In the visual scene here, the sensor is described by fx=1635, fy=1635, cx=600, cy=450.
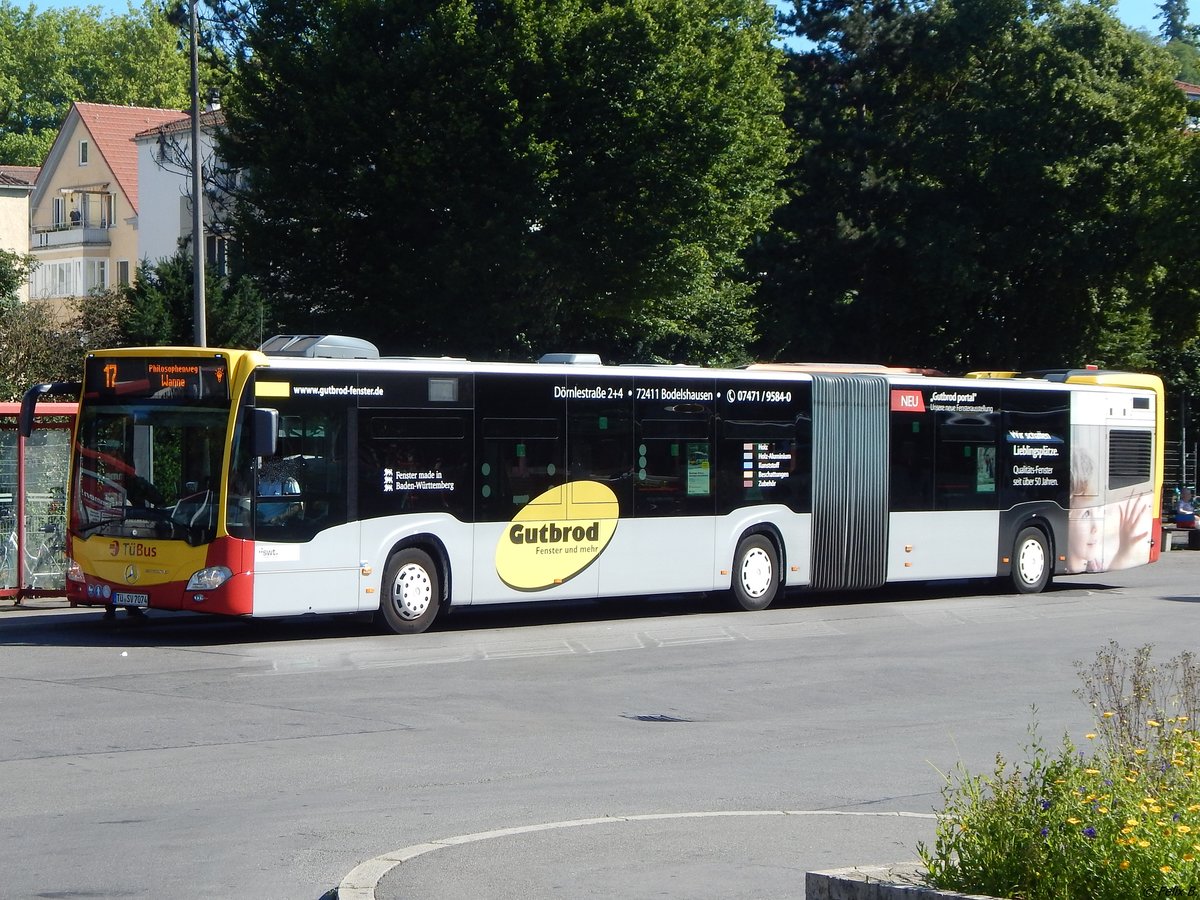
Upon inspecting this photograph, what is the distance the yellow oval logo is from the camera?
18484mm

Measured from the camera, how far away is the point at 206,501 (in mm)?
16188

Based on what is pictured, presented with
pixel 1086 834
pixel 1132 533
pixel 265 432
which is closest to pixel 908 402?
pixel 1132 533

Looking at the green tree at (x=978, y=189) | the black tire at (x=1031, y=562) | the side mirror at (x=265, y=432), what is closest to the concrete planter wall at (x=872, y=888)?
the side mirror at (x=265, y=432)

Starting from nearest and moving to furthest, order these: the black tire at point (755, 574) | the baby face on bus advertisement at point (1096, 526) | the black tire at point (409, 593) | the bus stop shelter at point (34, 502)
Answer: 1. the black tire at point (409, 593)
2. the bus stop shelter at point (34, 502)
3. the black tire at point (755, 574)
4. the baby face on bus advertisement at point (1096, 526)

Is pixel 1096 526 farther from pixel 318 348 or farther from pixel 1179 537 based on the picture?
pixel 1179 537

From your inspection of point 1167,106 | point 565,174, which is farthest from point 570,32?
point 1167,106

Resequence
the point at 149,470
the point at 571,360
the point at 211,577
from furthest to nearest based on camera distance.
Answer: the point at 571,360 < the point at 149,470 < the point at 211,577

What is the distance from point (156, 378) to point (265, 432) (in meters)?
1.64

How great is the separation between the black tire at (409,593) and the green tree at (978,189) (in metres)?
25.9

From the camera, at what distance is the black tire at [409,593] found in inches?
688

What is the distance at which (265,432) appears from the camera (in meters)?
15.9

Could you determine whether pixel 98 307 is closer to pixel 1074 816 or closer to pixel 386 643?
pixel 386 643

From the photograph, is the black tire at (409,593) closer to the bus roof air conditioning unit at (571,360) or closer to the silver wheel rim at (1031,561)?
the bus roof air conditioning unit at (571,360)

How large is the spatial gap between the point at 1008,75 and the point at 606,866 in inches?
1497
